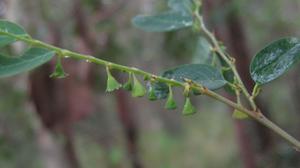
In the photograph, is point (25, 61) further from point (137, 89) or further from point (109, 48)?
point (109, 48)

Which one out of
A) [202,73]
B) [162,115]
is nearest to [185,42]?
[202,73]

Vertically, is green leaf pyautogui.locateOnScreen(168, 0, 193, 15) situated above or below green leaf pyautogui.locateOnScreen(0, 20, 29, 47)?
above

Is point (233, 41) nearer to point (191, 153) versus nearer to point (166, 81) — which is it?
point (166, 81)

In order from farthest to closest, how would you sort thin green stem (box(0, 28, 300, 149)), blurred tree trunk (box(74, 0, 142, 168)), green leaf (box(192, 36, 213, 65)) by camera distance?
blurred tree trunk (box(74, 0, 142, 168))
green leaf (box(192, 36, 213, 65))
thin green stem (box(0, 28, 300, 149))

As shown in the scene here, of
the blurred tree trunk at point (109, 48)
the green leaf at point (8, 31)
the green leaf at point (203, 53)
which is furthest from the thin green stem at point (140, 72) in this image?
the blurred tree trunk at point (109, 48)

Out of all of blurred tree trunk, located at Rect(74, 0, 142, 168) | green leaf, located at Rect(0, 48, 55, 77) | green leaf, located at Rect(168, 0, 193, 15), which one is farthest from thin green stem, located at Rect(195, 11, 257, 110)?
blurred tree trunk, located at Rect(74, 0, 142, 168)

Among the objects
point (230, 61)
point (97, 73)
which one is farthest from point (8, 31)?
point (97, 73)

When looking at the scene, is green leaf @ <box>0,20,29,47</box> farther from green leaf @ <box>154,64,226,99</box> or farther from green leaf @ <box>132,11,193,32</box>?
green leaf @ <box>132,11,193,32</box>
